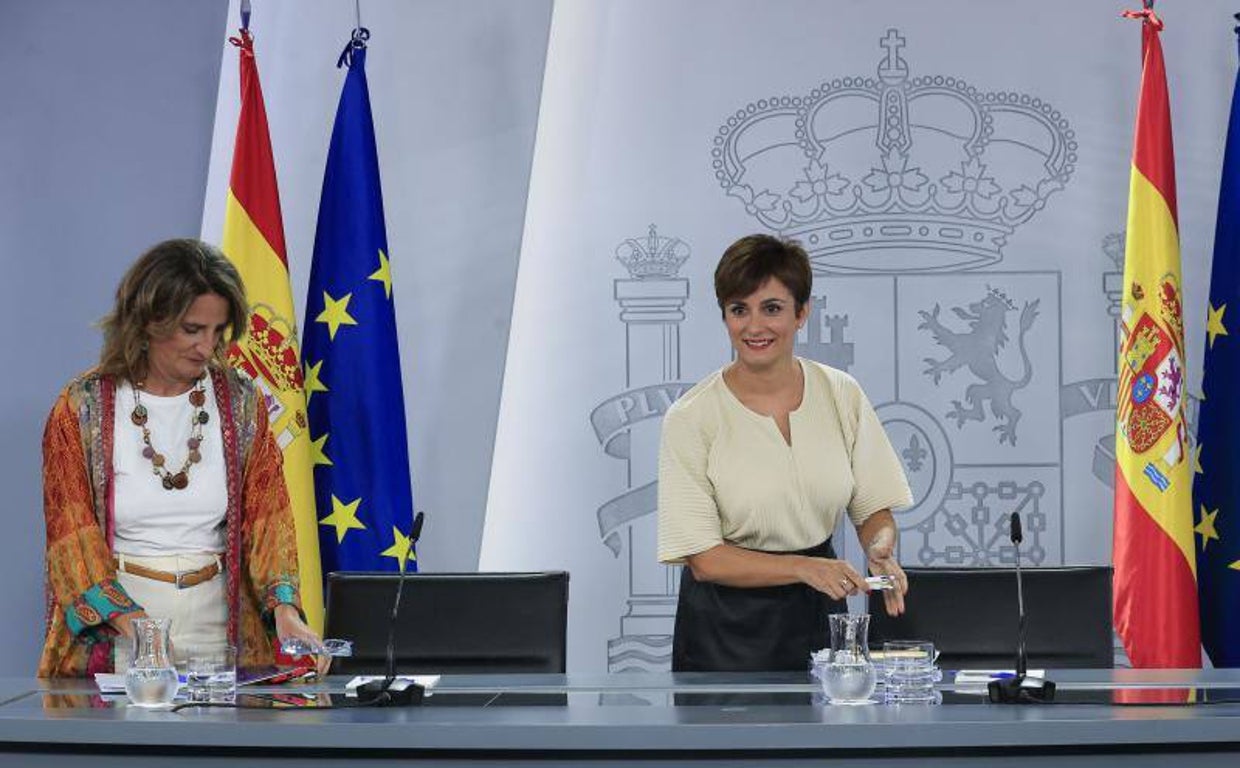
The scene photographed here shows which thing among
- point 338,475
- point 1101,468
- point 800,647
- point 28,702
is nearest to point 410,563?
point 338,475

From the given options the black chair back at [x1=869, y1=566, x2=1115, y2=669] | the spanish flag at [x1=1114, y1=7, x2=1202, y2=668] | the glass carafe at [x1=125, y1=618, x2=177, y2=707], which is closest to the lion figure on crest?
the spanish flag at [x1=1114, y1=7, x2=1202, y2=668]

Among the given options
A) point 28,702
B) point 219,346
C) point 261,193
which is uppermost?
point 261,193

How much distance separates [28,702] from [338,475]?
1639mm

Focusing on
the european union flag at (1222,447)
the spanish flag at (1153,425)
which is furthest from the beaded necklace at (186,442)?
the european union flag at (1222,447)

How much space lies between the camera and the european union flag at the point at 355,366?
396 cm

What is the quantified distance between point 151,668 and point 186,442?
1.96 ft

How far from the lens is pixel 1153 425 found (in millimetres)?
3836

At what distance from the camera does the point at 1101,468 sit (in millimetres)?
4215

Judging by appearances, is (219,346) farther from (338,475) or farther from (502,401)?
(502,401)

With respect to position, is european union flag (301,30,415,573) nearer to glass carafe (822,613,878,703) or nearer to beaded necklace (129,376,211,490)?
beaded necklace (129,376,211,490)

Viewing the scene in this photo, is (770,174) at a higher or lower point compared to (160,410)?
higher

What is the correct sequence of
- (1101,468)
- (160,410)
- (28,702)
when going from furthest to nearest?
(1101,468) → (160,410) → (28,702)

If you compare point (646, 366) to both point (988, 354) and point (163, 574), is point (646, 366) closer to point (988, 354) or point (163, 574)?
point (988, 354)

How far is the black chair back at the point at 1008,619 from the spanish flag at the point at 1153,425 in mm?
1111
